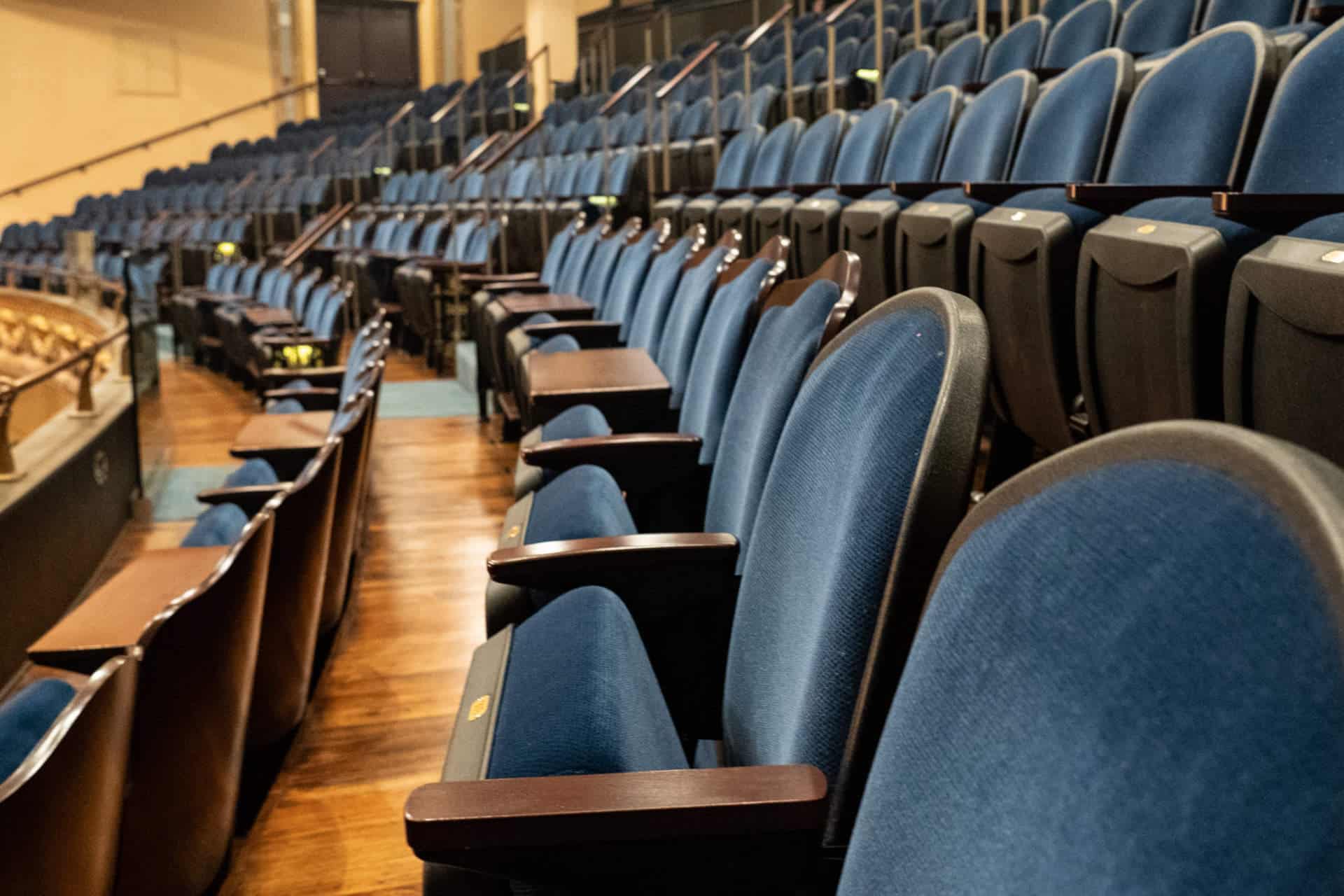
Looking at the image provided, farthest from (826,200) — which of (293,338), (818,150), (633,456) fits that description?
(293,338)

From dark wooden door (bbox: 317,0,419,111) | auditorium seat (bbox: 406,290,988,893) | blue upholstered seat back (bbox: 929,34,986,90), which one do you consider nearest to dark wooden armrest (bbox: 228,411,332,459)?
auditorium seat (bbox: 406,290,988,893)

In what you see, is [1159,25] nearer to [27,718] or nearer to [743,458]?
[743,458]

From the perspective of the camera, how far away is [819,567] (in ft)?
0.84

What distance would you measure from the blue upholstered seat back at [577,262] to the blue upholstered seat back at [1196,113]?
0.73 metres

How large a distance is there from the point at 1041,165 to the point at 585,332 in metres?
0.39

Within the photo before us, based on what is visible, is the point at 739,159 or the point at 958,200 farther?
the point at 739,159

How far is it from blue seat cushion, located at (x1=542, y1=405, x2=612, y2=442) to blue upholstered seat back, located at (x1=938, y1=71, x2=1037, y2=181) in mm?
351

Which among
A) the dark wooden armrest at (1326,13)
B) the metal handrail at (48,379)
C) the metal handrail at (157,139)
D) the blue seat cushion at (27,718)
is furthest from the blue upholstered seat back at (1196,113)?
the metal handrail at (157,139)

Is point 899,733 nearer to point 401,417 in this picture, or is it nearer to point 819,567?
point 819,567

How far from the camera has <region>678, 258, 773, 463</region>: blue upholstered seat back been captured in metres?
0.56

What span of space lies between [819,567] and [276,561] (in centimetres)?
35

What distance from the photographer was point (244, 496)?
2.70ft

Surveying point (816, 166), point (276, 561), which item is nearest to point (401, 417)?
point (816, 166)

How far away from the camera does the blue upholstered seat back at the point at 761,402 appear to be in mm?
393
